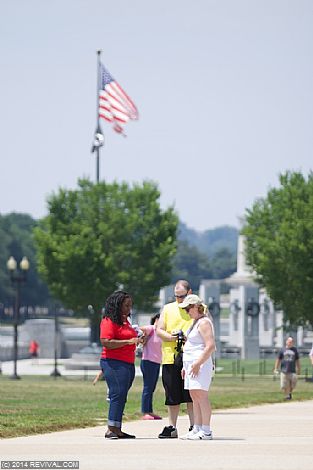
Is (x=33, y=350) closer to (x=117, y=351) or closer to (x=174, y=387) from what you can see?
(x=174, y=387)

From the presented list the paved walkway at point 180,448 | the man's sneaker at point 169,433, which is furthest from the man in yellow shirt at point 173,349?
the paved walkway at point 180,448

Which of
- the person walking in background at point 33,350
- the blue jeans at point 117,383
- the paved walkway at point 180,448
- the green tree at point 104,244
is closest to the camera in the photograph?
the paved walkway at point 180,448

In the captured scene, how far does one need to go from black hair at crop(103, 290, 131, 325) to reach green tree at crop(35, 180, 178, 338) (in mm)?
52678

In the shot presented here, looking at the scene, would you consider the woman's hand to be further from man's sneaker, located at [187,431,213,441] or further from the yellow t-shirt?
the yellow t-shirt

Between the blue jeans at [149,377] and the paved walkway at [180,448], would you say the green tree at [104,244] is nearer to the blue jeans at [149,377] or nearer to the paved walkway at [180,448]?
the blue jeans at [149,377]

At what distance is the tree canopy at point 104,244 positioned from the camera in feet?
236

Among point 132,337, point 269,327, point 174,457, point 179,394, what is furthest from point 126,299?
point 269,327

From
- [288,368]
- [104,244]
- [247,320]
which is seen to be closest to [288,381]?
[288,368]

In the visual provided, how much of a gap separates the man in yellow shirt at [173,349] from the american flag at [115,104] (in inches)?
1736

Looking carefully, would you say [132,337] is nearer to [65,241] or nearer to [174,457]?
[174,457]

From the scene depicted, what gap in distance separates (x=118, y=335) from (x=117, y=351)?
0.24 meters

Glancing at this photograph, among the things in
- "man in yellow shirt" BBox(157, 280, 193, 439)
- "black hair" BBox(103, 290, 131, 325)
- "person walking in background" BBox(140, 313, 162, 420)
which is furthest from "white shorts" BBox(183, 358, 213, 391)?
"person walking in background" BBox(140, 313, 162, 420)

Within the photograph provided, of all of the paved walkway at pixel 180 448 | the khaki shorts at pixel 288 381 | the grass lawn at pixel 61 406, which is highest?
the khaki shorts at pixel 288 381

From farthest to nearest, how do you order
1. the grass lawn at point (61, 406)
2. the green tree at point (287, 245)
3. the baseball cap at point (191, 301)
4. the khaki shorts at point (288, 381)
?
the green tree at point (287, 245) → the khaki shorts at point (288, 381) → the grass lawn at point (61, 406) → the baseball cap at point (191, 301)
